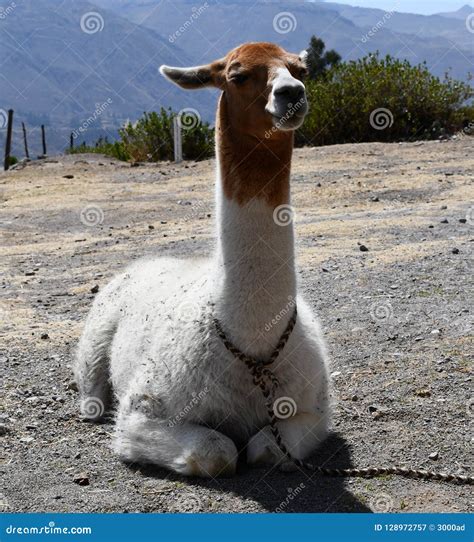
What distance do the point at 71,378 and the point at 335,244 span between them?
153 inches

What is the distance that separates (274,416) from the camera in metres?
3.88

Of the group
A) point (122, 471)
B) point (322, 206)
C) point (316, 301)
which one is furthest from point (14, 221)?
point (122, 471)

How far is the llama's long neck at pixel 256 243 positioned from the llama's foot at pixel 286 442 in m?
0.36

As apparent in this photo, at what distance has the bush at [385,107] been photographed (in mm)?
19016

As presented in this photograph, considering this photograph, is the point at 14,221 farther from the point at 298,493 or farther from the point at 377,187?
the point at 298,493

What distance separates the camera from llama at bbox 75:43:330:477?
12.3 ft
